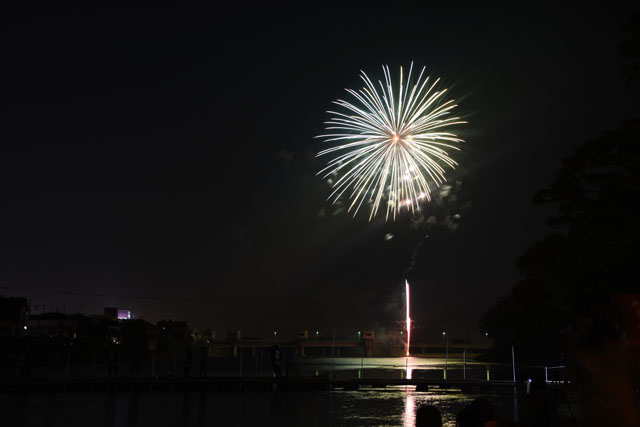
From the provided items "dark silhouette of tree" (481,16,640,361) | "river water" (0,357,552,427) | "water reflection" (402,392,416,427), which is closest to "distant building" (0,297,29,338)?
"river water" (0,357,552,427)

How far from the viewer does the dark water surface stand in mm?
19219

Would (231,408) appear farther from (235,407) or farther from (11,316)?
(11,316)

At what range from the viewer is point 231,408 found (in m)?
23.6

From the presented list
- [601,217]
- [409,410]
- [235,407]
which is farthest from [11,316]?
[601,217]

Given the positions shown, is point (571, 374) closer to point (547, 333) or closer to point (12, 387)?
point (12, 387)

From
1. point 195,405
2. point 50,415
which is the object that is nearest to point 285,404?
point 195,405

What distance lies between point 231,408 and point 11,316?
96630mm

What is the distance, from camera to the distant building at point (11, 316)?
105 m

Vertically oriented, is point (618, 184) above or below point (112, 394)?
above

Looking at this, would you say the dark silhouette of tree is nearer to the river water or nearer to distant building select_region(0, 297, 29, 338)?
the river water

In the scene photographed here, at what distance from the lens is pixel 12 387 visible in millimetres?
32438

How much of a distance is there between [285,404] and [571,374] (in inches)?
789

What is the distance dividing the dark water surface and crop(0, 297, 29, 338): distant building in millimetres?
84364

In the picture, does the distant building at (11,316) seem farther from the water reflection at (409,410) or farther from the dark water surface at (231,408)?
the water reflection at (409,410)
